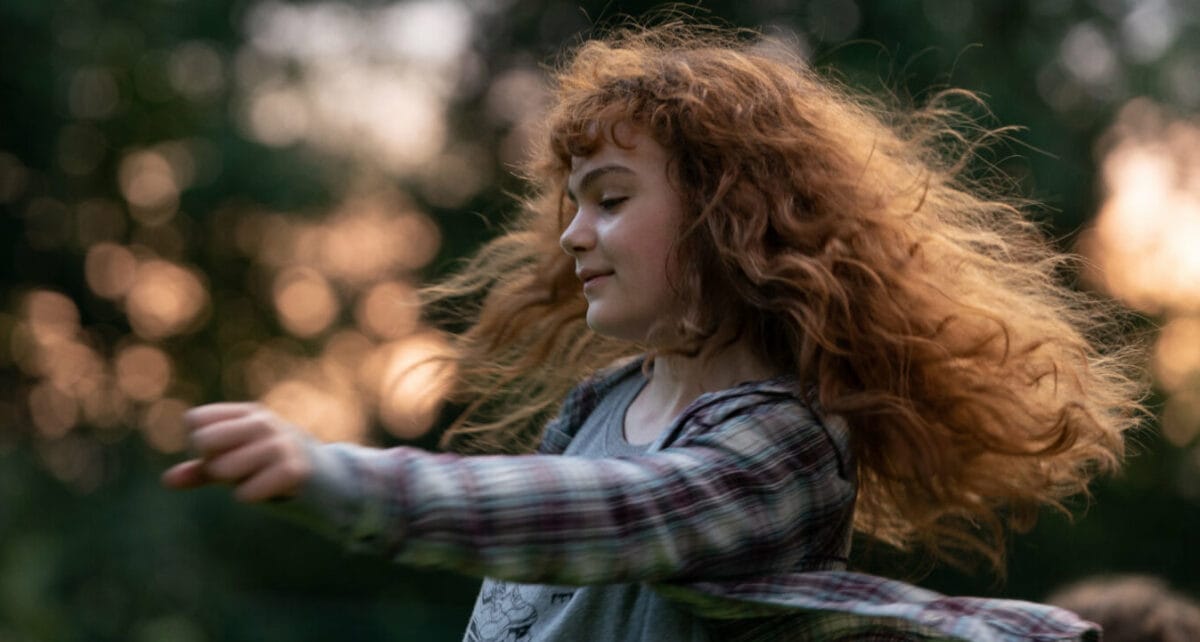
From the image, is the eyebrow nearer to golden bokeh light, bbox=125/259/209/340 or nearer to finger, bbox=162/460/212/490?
finger, bbox=162/460/212/490

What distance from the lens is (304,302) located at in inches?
351

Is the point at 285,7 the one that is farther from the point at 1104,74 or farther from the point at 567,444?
the point at 567,444

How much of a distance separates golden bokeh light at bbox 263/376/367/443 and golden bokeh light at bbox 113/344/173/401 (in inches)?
27.1

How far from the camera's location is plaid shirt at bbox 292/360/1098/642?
1451 mm

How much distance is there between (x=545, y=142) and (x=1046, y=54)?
6472mm

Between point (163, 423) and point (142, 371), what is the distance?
383 mm

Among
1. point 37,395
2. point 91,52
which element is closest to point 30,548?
point 37,395

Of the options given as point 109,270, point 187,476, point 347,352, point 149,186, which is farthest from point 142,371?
point 187,476

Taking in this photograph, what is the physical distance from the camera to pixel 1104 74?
326 inches

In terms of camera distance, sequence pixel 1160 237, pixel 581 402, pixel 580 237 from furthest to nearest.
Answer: pixel 1160 237
pixel 581 402
pixel 580 237

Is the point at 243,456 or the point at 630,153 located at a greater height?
the point at 630,153

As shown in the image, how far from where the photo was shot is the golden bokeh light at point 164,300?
30.5ft

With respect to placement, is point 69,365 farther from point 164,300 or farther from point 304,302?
point 304,302

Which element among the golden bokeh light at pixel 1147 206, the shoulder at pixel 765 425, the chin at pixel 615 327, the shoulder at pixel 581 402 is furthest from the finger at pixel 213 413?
the golden bokeh light at pixel 1147 206
